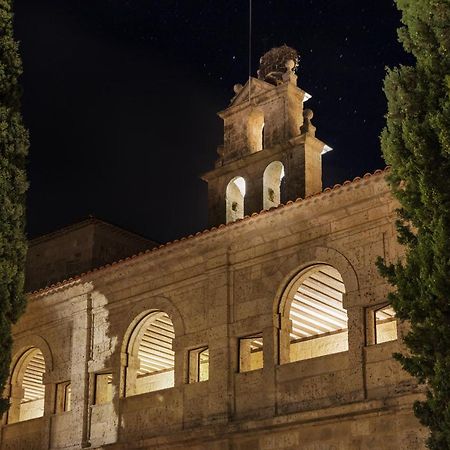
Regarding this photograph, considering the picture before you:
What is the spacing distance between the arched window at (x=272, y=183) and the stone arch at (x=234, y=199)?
0.66 m

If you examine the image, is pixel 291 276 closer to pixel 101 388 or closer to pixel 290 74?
pixel 290 74

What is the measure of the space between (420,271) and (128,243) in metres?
14.5

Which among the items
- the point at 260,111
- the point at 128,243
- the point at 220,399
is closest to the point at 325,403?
the point at 220,399

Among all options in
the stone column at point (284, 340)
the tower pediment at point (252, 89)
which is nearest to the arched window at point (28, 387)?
the stone column at point (284, 340)

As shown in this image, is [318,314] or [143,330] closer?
[143,330]

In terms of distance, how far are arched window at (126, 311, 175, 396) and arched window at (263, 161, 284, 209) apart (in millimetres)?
3175

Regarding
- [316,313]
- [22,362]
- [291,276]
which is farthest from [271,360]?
[22,362]

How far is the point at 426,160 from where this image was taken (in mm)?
14078

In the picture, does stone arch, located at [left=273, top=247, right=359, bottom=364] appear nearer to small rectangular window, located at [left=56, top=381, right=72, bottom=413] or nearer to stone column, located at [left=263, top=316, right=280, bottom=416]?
stone column, located at [left=263, top=316, right=280, bottom=416]

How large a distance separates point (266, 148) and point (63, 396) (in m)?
6.87

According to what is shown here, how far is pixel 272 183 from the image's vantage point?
2164 cm

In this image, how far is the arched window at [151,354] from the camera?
2123 cm

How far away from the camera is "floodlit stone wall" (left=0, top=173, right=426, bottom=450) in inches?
682

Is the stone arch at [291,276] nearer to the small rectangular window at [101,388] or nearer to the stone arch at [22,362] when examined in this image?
the small rectangular window at [101,388]
